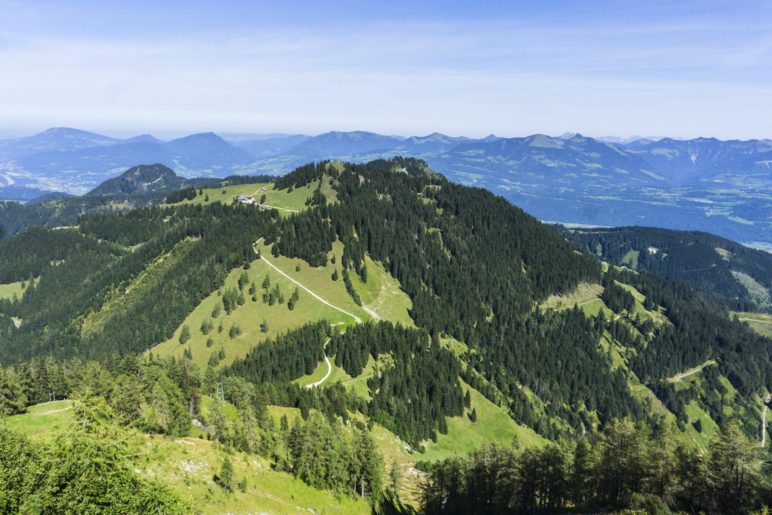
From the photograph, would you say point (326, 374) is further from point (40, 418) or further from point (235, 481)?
point (235, 481)

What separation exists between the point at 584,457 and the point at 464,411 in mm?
91800

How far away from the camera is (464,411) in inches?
6220

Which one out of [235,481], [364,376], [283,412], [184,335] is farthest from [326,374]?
[235,481]

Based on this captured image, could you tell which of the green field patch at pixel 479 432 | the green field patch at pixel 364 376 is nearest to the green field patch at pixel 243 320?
the green field patch at pixel 364 376

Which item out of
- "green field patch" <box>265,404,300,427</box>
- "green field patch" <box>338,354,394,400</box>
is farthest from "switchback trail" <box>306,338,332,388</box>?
"green field patch" <box>265,404,300,427</box>

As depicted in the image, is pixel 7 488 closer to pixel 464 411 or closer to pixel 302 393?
pixel 302 393

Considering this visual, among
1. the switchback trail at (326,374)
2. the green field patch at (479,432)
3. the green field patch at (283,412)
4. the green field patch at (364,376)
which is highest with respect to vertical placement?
the green field patch at (283,412)

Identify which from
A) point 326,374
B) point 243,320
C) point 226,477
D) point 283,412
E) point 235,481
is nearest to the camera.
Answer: point 226,477

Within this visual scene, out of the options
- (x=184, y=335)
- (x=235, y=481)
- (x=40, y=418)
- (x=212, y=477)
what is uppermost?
(x=212, y=477)

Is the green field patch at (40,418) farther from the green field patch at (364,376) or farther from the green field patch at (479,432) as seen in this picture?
the green field patch at (479,432)

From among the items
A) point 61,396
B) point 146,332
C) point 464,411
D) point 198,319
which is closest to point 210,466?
point 61,396

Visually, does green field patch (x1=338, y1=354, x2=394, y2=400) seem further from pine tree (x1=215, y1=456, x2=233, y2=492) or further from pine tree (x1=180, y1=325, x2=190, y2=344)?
pine tree (x1=215, y1=456, x2=233, y2=492)

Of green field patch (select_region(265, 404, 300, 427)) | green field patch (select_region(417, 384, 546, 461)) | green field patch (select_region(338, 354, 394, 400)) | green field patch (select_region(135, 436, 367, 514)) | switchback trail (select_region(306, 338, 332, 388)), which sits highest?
green field patch (select_region(135, 436, 367, 514))

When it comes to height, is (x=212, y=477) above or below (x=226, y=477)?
below
